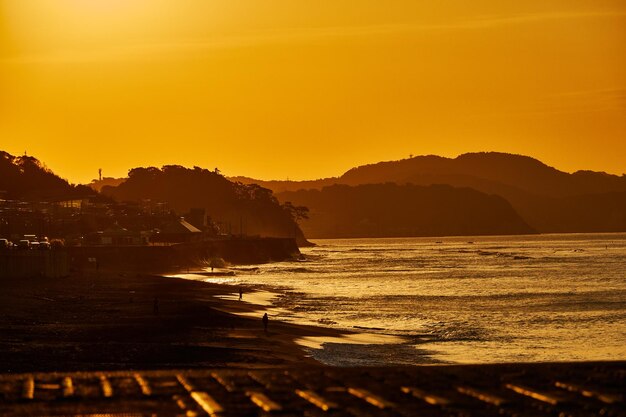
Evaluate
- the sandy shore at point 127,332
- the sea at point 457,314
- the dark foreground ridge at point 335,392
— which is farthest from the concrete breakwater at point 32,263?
the dark foreground ridge at point 335,392

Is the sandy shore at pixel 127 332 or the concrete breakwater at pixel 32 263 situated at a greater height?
the concrete breakwater at pixel 32 263

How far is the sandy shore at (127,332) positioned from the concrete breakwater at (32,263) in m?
2.26

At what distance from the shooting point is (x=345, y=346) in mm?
52938

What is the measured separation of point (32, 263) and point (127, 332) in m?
41.5

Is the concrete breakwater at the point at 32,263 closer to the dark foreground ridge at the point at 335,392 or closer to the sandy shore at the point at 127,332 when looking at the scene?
the sandy shore at the point at 127,332

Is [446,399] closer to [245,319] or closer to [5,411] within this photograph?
[5,411]

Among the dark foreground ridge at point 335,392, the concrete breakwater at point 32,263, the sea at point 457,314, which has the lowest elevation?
the sea at point 457,314

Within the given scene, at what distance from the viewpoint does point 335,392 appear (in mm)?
11406

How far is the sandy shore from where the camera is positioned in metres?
36.0

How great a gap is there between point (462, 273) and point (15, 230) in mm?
63604

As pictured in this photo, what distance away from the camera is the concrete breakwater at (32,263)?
83.2 m

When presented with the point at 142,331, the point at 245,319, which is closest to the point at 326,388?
the point at 142,331

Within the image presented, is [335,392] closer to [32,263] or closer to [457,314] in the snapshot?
[457,314]

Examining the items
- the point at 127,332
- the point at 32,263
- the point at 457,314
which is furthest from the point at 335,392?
the point at 32,263
